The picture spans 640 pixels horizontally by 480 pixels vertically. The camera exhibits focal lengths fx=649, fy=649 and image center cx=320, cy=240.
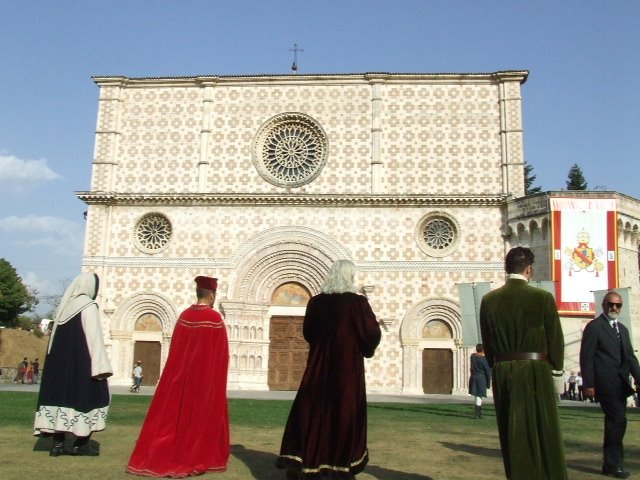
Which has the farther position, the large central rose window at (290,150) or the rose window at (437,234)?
the large central rose window at (290,150)

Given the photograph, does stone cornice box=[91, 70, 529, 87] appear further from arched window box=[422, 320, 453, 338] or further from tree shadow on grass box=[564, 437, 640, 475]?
tree shadow on grass box=[564, 437, 640, 475]

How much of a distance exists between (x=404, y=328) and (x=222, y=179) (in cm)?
955

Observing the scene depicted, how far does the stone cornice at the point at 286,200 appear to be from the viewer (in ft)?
83.6

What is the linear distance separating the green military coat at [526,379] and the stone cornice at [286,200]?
20.2 m

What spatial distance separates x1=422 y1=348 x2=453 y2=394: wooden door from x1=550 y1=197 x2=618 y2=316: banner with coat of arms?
15.2 ft

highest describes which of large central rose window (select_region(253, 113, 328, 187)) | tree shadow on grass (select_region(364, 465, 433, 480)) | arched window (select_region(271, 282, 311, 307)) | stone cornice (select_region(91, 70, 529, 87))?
stone cornice (select_region(91, 70, 529, 87))

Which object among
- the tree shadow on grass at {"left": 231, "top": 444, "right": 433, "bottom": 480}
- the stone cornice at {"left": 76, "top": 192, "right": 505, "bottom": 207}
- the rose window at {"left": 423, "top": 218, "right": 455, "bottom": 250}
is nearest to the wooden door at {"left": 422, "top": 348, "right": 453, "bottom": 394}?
the rose window at {"left": 423, "top": 218, "right": 455, "bottom": 250}

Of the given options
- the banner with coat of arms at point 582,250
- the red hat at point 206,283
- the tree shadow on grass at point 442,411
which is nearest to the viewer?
the red hat at point 206,283

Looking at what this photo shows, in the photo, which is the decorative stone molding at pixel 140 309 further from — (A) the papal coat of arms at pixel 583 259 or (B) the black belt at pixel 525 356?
(B) the black belt at pixel 525 356

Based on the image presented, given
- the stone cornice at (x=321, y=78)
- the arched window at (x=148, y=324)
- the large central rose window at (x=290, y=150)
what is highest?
the stone cornice at (x=321, y=78)

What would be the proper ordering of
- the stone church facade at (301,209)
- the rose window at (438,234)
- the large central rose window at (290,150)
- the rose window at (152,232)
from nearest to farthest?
1. the stone church facade at (301,209)
2. the rose window at (438,234)
3. the rose window at (152,232)
4. the large central rose window at (290,150)

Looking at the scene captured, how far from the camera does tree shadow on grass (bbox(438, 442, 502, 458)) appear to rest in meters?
8.14

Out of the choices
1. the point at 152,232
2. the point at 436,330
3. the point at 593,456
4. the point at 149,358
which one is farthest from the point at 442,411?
the point at 152,232

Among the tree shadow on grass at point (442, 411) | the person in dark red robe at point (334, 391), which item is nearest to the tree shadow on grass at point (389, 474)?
the person in dark red robe at point (334, 391)
